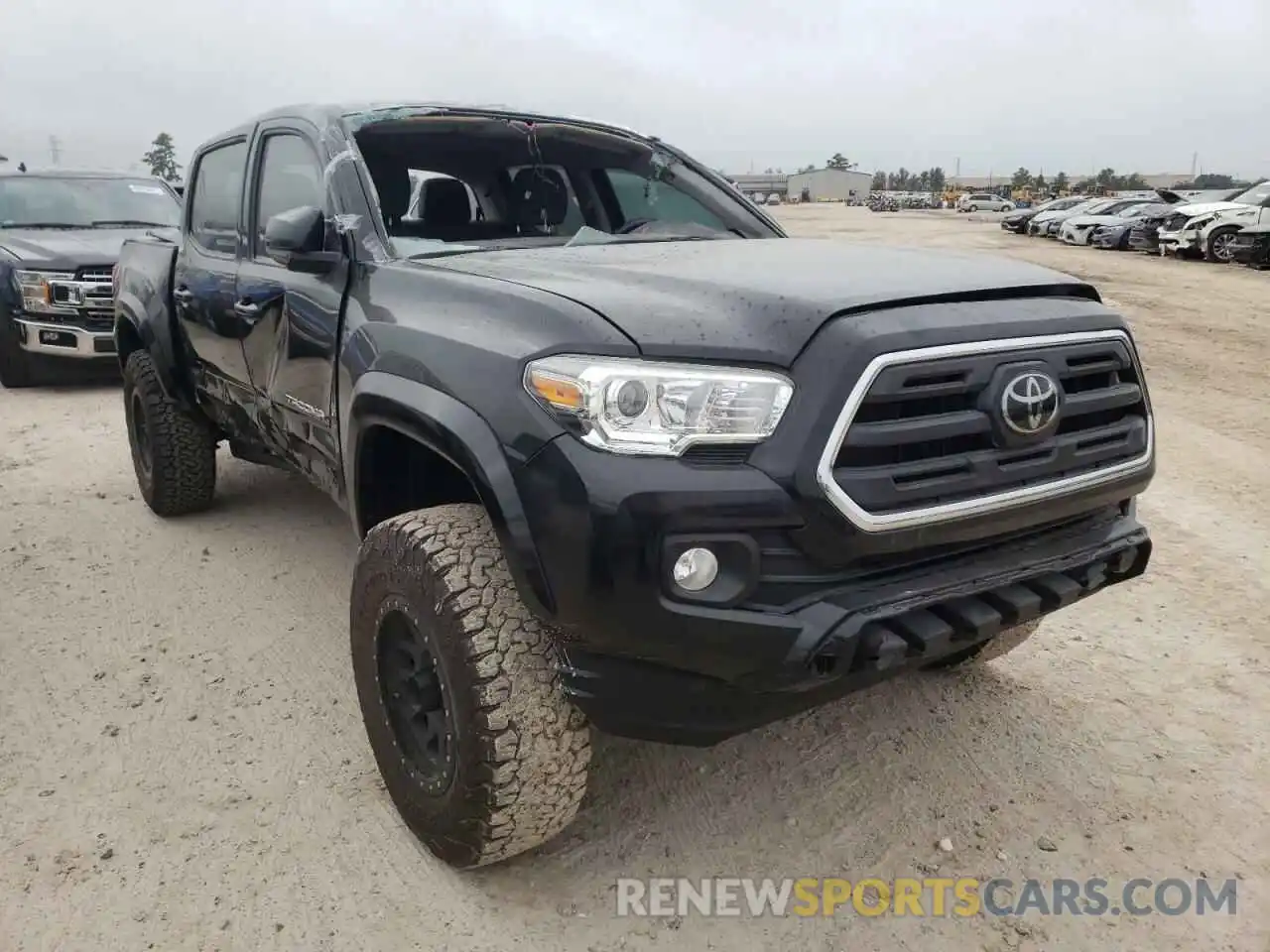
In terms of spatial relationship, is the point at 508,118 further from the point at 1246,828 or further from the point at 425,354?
the point at 1246,828

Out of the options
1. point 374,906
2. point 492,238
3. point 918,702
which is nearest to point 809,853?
point 918,702

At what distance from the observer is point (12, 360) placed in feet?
26.7

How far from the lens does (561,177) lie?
11.6ft

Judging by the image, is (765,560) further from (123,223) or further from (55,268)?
(123,223)

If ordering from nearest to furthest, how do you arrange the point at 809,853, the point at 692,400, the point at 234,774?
the point at 692,400 → the point at 809,853 → the point at 234,774

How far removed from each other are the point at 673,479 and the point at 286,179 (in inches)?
89.6

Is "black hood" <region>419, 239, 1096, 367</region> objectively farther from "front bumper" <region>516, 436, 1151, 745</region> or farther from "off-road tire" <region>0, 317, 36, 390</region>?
"off-road tire" <region>0, 317, 36, 390</region>

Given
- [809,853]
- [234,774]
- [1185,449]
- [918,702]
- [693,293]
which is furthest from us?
[1185,449]

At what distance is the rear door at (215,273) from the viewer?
367 cm

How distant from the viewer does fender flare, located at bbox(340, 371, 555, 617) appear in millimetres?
1949

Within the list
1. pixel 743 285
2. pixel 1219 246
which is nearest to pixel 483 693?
pixel 743 285

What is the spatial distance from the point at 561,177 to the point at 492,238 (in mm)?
545

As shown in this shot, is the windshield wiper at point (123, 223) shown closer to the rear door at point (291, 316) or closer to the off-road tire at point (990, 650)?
the rear door at point (291, 316)

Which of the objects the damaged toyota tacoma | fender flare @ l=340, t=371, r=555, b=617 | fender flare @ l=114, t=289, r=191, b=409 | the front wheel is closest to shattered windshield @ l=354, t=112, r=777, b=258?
the damaged toyota tacoma
